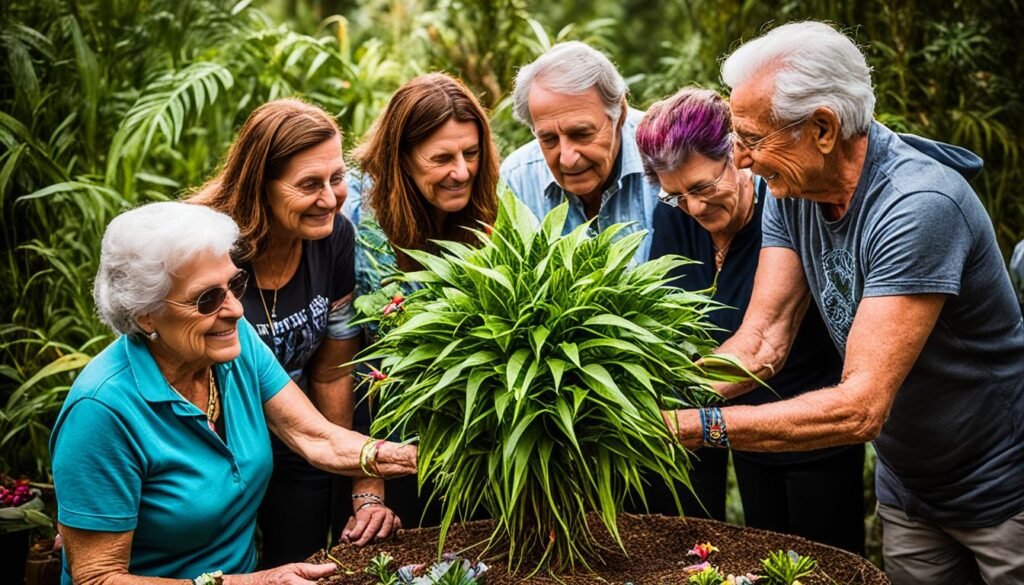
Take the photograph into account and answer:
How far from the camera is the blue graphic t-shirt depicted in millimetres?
2375

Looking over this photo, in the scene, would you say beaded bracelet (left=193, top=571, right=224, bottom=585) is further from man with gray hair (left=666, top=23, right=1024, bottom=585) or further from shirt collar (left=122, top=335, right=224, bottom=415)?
man with gray hair (left=666, top=23, right=1024, bottom=585)

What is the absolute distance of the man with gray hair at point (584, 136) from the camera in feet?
11.0

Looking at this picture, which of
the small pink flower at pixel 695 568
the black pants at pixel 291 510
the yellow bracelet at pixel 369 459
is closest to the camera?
the small pink flower at pixel 695 568

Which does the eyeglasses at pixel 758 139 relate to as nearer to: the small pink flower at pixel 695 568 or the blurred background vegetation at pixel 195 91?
the small pink flower at pixel 695 568

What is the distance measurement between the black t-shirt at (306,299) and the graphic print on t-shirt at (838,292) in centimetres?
154

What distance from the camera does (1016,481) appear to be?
2.65m

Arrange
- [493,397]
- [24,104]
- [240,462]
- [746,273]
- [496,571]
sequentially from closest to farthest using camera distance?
1. [493,397]
2. [496,571]
3. [240,462]
4. [746,273]
5. [24,104]

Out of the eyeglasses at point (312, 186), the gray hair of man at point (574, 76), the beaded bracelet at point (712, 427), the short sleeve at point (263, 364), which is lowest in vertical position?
the beaded bracelet at point (712, 427)

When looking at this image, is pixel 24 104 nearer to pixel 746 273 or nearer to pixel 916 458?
pixel 746 273

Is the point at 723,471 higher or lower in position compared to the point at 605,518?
lower

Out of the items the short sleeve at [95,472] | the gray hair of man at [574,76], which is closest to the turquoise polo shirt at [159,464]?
the short sleeve at [95,472]

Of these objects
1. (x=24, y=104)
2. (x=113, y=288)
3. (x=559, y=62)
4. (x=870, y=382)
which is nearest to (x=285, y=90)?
(x=24, y=104)

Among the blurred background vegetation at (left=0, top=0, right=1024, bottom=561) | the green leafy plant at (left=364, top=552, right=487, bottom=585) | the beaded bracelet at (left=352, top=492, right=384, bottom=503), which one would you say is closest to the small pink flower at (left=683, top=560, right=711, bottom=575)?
the green leafy plant at (left=364, top=552, right=487, bottom=585)

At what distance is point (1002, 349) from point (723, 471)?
3.57ft
